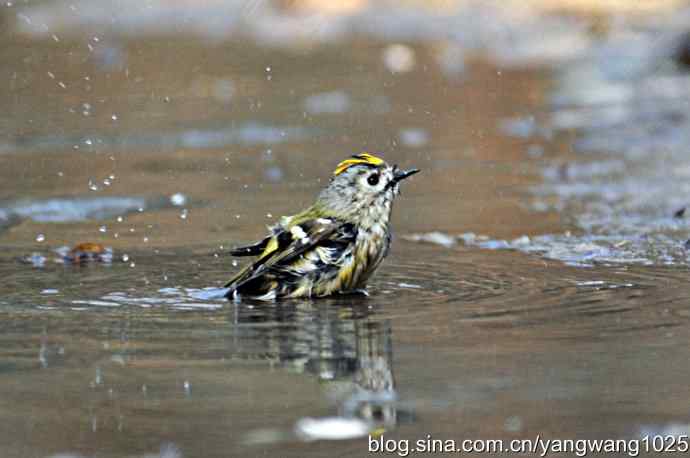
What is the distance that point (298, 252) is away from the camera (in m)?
6.93

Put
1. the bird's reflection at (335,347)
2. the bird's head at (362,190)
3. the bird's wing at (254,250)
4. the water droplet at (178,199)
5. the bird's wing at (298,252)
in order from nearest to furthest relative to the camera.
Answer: the bird's reflection at (335,347)
the bird's wing at (298,252)
the bird's wing at (254,250)
the bird's head at (362,190)
the water droplet at (178,199)

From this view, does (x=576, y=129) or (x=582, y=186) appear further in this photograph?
(x=576, y=129)

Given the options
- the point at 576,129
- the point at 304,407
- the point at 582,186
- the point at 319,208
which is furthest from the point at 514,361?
the point at 576,129

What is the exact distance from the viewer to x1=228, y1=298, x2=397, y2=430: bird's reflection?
15.8 feet

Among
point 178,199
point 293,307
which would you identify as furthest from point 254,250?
point 178,199

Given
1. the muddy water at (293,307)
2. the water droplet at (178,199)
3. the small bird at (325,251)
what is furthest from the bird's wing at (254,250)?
the water droplet at (178,199)

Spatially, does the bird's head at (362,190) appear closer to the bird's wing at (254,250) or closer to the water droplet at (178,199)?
the bird's wing at (254,250)

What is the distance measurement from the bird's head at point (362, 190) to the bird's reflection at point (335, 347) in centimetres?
52

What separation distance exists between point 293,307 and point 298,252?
0.35 m

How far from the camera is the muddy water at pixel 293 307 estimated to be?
4.61 metres

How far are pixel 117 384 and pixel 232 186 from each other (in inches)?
222

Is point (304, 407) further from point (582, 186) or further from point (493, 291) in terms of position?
point (582, 186)

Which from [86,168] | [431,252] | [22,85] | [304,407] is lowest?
[304,407]

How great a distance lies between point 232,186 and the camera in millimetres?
10719
